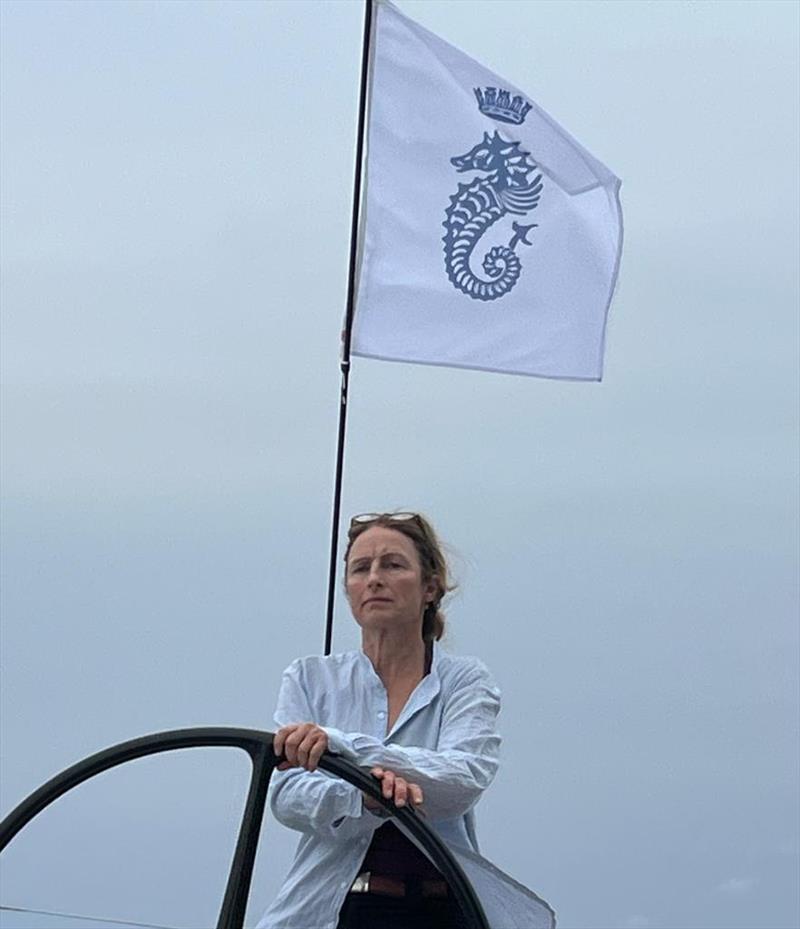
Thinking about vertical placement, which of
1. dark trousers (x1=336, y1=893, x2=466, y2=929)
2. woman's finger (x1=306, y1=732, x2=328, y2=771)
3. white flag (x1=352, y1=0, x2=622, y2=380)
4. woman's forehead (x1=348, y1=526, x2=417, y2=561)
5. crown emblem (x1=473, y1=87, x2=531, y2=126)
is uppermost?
crown emblem (x1=473, y1=87, x2=531, y2=126)

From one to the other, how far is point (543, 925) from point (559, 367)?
2828 mm

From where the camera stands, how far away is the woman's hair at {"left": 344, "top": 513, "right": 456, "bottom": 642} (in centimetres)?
342

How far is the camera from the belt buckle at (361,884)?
9.74 ft

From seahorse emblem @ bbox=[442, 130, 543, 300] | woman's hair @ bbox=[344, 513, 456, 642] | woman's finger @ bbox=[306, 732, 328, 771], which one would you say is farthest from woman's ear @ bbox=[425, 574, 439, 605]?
seahorse emblem @ bbox=[442, 130, 543, 300]

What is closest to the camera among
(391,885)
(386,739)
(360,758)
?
(360,758)

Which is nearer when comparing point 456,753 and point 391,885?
point 391,885

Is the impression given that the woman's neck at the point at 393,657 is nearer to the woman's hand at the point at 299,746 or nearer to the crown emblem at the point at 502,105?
the woman's hand at the point at 299,746

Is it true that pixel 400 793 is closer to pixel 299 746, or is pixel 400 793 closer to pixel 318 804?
pixel 299 746

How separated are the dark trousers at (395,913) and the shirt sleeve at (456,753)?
0.17 meters

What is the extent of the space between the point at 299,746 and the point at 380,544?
1.11m

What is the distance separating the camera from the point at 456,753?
308cm

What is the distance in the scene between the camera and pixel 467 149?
520 cm

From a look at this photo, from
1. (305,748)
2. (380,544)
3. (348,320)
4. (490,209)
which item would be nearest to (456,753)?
(380,544)

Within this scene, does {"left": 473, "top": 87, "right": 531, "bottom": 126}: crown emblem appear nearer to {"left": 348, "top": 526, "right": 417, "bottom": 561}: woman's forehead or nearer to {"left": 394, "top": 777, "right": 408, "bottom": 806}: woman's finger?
{"left": 348, "top": 526, "right": 417, "bottom": 561}: woman's forehead
